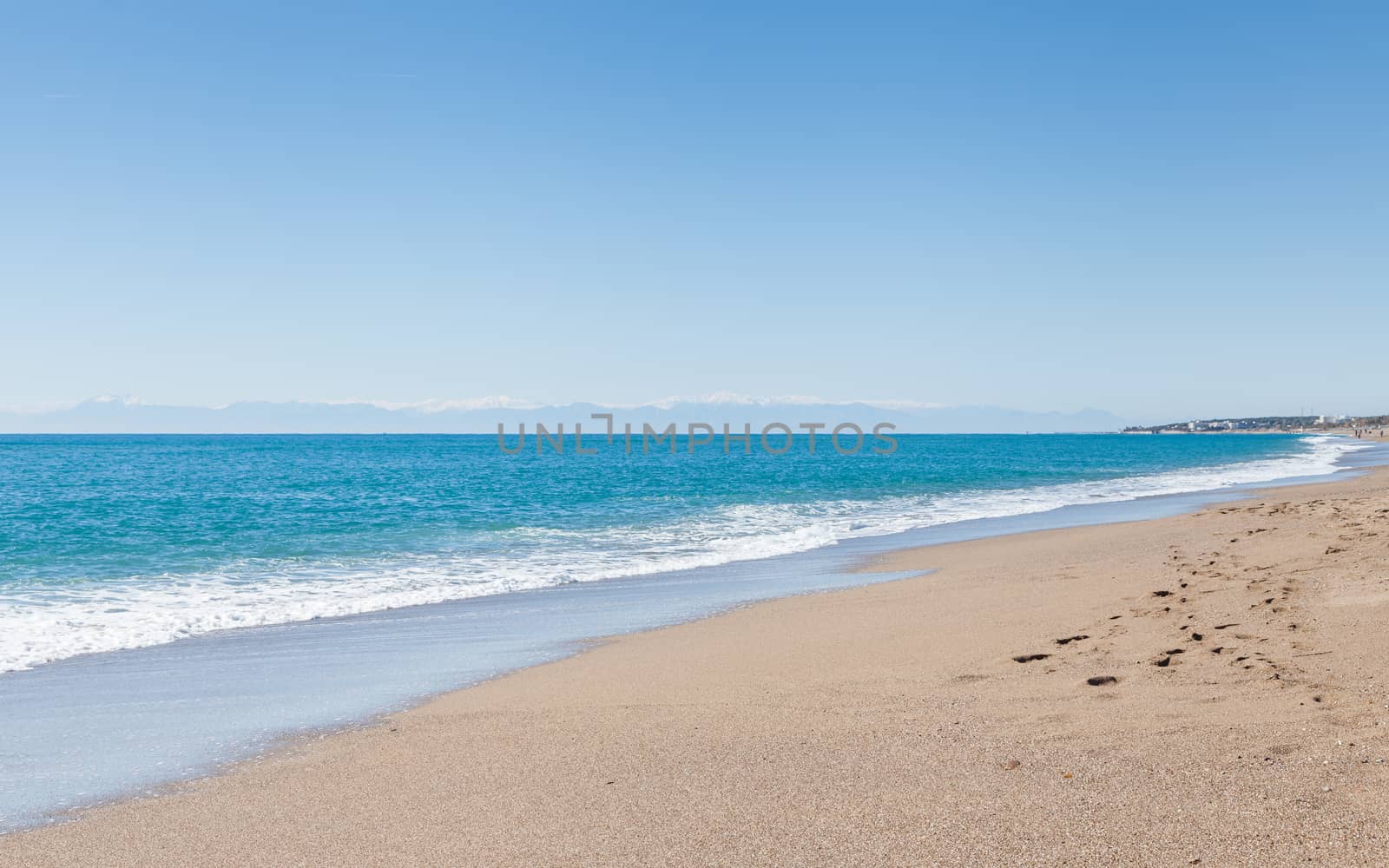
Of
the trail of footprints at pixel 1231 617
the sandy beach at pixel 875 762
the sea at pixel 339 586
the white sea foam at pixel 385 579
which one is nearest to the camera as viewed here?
the sandy beach at pixel 875 762

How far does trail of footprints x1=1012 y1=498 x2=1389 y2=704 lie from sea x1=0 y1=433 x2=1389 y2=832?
5.06 metres

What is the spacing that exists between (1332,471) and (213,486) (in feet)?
183

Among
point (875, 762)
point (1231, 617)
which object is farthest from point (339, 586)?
point (1231, 617)

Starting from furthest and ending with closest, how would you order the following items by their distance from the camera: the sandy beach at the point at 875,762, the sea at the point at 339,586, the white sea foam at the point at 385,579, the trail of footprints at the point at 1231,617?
the white sea foam at the point at 385,579 < the sea at the point at 339,586 < the trail of footprints at the point at 1231,617 < the sandy beach at the point at 875,762

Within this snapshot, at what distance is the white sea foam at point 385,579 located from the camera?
39.1 feet

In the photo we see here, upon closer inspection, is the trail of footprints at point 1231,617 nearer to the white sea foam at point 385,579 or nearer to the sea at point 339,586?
the sea at point 339,586

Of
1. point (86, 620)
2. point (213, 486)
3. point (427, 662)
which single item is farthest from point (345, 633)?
point (213, 486)

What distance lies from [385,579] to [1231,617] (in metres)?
12.8

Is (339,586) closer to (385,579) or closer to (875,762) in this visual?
(385,579)

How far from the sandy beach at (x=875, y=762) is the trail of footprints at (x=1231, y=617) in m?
0.05

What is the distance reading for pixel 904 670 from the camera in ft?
26.1

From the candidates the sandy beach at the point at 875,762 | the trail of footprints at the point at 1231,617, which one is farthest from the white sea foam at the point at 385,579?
the trail of footprints at the point at 1231,617

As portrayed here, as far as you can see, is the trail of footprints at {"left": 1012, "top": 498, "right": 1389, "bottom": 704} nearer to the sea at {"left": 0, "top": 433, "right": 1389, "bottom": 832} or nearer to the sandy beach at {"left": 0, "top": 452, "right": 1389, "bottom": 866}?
the sandy beach at {"left": 0, "top": 452, "right": 1389, "bottom": 866}

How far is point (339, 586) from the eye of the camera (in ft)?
51.1
